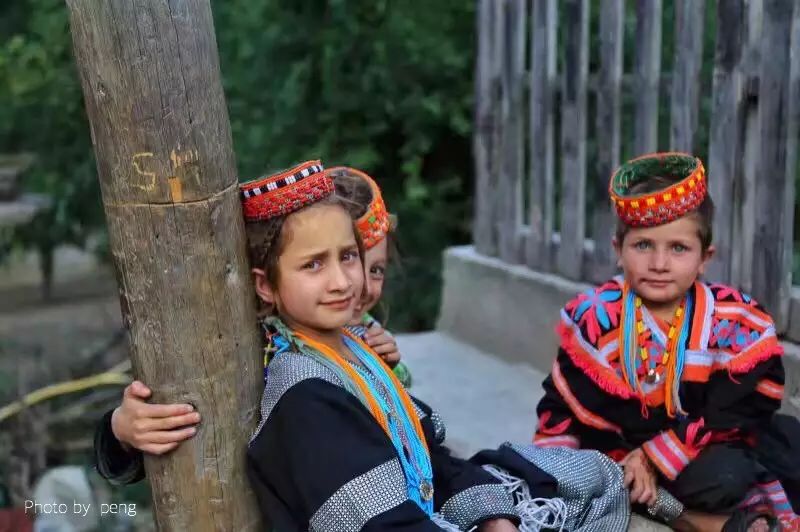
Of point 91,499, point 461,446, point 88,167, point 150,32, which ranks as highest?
point 150,32

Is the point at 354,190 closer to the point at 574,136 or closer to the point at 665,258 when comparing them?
the point at 665,258

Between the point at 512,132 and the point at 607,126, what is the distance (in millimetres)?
832

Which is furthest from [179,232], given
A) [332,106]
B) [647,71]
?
[332,106]

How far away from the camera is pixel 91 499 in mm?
4758

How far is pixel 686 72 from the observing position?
394 centimetres

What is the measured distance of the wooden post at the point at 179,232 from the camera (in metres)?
1.92

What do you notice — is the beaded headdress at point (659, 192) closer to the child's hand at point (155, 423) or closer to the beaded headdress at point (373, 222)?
the beaded headdress at point (373, 222)

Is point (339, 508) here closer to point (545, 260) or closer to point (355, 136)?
point (545, 260)

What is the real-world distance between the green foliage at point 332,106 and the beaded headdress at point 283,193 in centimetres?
398

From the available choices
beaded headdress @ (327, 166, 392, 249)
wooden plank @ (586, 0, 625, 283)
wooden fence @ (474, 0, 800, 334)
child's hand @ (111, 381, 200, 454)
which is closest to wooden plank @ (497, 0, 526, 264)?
wooden fence @ (474, 0, 800, 334)

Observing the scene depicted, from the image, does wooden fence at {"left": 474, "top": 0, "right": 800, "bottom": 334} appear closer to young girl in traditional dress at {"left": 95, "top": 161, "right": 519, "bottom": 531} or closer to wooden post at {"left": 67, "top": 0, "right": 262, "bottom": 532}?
young girl in traditional dress at {"left": 95, "top": 161, "right": 519, "bottom": 531}

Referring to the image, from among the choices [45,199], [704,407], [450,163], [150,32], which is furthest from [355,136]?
[150,32]

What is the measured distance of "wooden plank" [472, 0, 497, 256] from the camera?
5.30 meters

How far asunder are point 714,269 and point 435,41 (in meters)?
3.11
